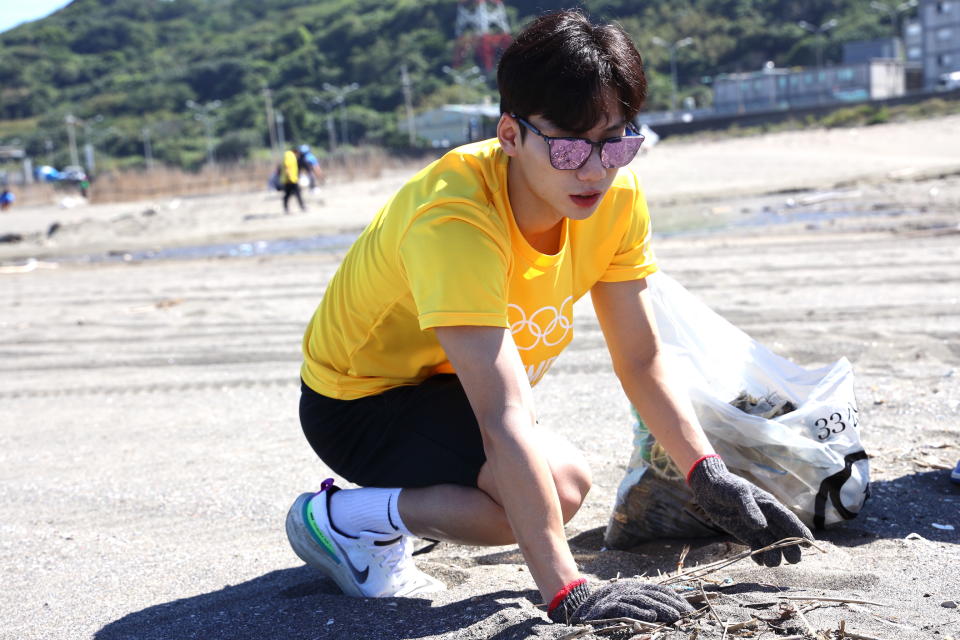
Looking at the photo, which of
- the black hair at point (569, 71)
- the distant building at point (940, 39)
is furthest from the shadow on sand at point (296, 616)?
the distant building at point (940, 39)

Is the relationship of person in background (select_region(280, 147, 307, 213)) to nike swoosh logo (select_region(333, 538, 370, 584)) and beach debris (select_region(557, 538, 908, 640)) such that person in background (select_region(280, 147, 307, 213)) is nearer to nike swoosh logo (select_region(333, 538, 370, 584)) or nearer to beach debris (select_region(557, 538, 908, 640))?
nike swoosh logo (select_region(333, 538, 370, 584))

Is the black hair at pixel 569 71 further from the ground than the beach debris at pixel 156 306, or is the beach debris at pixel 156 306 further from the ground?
the black hair at pixel 569 71

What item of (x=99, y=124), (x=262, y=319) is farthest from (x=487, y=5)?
(x=262, y=319)

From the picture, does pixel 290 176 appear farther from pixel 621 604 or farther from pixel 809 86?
pixel 809 86

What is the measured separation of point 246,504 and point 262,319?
154 inches

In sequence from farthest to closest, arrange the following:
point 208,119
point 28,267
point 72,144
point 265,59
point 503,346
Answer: point 265,59
point 208,119
point 72,144
point 28,267
point 503,346

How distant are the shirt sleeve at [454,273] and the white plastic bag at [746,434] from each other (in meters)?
0.91

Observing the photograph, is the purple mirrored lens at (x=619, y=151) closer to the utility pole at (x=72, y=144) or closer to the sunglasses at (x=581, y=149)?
the sunglasses at (x=581, y=149)

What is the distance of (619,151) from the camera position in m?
1.99

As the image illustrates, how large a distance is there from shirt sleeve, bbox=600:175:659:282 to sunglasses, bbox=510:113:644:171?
1.04 ft

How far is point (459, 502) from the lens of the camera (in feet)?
7.25

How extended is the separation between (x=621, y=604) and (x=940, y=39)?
201 feet

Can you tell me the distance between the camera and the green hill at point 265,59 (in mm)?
85438

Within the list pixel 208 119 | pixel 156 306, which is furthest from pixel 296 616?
pixel 208 119
